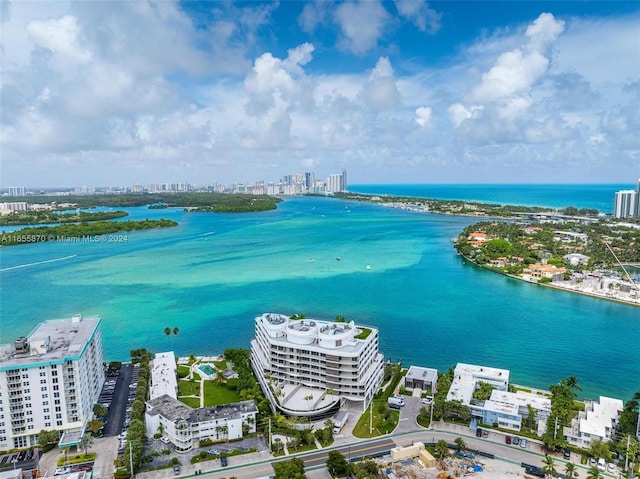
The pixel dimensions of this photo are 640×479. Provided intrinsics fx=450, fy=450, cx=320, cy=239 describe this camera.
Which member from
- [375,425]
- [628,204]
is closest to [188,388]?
[375,425]

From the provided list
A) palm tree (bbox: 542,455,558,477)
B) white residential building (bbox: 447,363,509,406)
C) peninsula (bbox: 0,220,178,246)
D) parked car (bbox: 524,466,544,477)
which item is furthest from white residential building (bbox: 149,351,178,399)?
peninsula (bbox: 0,220,178,246)

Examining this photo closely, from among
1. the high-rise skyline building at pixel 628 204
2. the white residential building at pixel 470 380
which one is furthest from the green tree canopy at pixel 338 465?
the high-rise skyline building at pixel 628 204

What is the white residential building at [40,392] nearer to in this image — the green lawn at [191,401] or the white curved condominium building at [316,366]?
the green lawn at [191,401]

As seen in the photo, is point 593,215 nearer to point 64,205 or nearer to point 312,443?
A: point 312,443

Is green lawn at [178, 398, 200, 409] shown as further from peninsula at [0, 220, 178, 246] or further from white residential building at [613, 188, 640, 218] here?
white residential building at [613, 188, 640, 218]

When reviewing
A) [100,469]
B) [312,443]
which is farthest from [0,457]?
[312,443]

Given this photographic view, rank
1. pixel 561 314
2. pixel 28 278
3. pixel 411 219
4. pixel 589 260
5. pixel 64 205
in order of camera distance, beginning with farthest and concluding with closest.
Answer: pixel 64 205 → pixel 411 219 → pixel 589 260 → pixel 28 278 → pixel 561 314

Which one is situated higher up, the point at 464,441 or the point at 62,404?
the point at 62,404
